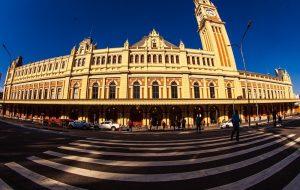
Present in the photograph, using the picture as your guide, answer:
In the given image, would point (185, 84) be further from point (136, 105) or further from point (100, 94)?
point (100, 94)

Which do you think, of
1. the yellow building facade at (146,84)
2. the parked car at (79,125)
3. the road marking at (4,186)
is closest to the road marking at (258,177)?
the road marking at (4,186)

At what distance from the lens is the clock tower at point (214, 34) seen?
41.6 m

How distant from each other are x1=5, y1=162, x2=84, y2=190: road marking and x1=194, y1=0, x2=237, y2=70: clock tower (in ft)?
130

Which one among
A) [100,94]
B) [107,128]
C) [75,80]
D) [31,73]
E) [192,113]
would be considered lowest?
[107,128]

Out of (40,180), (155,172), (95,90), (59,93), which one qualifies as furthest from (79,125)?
(155,172)

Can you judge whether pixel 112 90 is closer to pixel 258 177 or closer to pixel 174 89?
pixel 174 89

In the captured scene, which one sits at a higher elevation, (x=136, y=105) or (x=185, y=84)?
(x=185, y=84)

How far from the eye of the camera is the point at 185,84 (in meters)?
36.1

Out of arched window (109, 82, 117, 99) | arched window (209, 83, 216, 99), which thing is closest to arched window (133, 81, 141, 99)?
arched window (109, 82, 117, 99)

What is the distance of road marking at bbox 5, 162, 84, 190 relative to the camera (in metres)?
3.70

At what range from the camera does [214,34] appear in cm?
4419

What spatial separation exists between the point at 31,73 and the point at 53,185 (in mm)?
53711

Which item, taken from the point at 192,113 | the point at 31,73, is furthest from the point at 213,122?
the point at 31,73

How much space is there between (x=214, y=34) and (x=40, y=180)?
46.2 m
